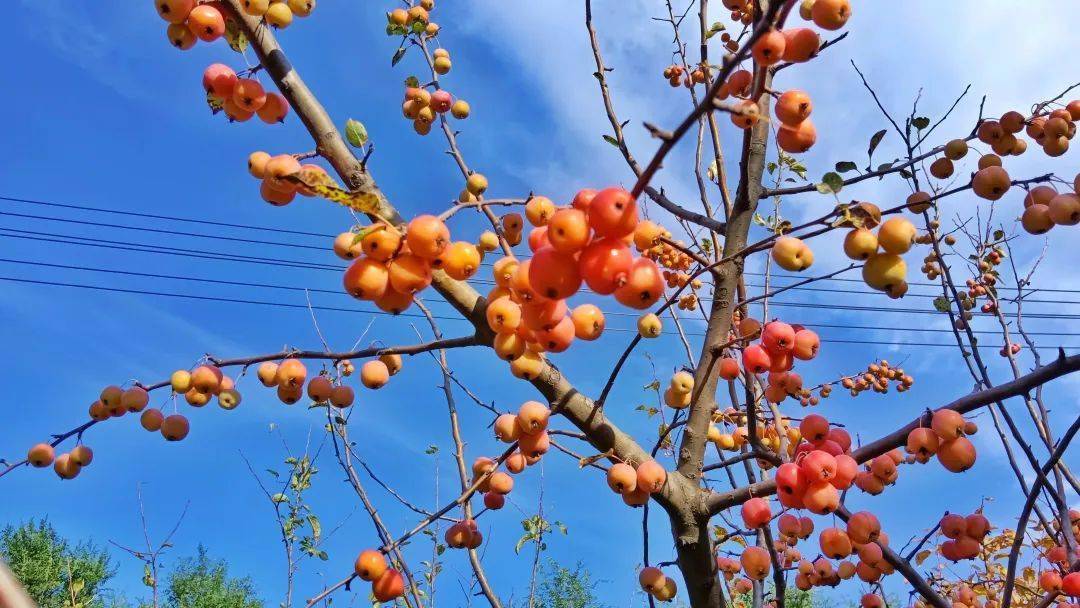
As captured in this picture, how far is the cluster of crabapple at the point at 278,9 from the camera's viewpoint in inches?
88.6

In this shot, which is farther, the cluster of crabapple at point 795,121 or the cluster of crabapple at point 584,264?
the cluster of crabapple at point 795,121

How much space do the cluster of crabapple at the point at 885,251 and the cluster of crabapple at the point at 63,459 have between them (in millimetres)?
3593

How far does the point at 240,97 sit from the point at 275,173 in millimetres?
562

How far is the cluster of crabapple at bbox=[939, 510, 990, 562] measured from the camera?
8.60 ft

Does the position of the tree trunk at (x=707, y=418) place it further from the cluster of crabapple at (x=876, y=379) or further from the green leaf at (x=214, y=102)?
the cluster of crabapple at (x=876, y=379)

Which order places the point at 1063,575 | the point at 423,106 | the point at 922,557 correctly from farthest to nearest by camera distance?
the point at 922,557, the point at 423,106, the point at 1063,575

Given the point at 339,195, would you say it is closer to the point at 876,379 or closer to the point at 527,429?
the point at 527,429

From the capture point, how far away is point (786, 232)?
6.55ft

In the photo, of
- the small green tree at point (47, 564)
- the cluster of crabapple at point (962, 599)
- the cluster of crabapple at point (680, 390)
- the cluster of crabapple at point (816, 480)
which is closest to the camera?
the cluster of crabapple at point (816, 480)

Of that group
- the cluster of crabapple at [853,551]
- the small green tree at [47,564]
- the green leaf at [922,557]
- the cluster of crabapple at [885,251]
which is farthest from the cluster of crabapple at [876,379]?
the small green tree at [47,564]

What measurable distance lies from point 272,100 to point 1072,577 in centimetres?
350

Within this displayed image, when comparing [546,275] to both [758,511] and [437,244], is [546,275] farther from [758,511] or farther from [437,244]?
[758,511]

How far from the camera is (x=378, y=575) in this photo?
2.34 meters

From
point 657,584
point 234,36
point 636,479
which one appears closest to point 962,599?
point 657,584
